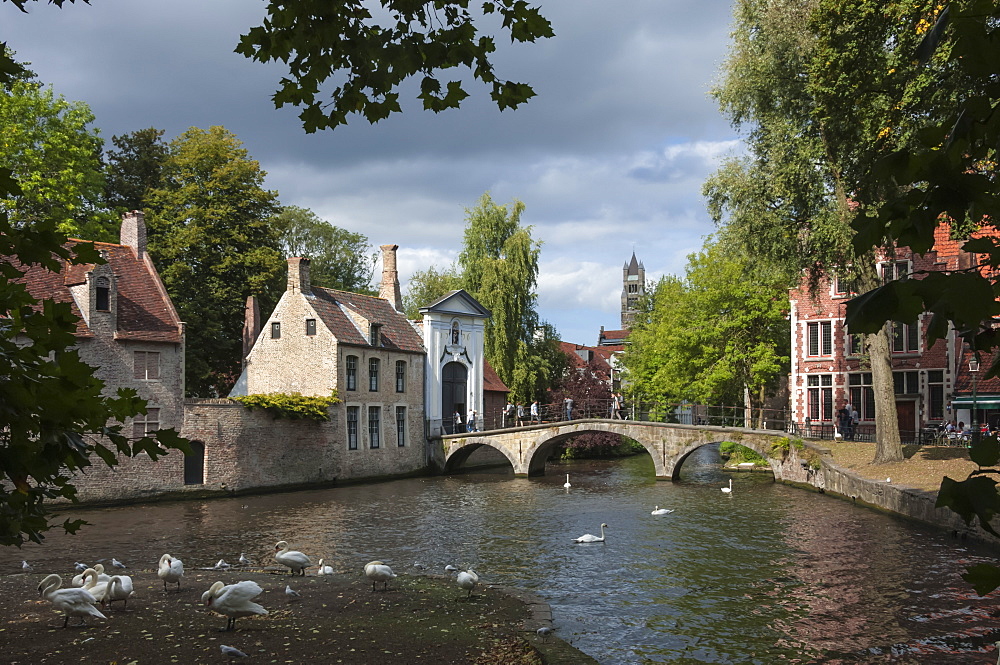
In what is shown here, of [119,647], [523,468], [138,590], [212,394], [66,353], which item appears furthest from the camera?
[212,394]

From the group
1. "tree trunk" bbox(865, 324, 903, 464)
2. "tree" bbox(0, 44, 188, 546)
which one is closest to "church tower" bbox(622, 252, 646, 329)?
"tree trunk" bbox(865, 324, 903, 464)

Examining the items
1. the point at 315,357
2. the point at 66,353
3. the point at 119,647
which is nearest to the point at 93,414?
the point at 66,353

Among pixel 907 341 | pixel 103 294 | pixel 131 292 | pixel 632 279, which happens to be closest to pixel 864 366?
pixel 907 341

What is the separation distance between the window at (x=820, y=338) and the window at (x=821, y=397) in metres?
0.99

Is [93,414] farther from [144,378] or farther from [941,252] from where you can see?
[941,252]

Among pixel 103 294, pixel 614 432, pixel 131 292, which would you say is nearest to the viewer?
pixel 103 294

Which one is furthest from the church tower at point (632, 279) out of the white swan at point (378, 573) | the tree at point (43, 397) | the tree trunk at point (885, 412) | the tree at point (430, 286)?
the tree at point (43, 397)

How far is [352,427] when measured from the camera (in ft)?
110

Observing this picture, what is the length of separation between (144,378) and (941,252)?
2807 centimetres

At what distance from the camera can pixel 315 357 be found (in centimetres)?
3331

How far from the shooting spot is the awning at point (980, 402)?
27.0m

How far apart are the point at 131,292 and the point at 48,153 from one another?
484 centimetres

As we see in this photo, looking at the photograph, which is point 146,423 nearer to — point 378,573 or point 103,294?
point 103,294

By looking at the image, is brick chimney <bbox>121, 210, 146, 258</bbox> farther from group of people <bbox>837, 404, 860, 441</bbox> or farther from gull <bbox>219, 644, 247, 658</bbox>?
group of people <bbox>837, 404, 860, 441</bbox>
